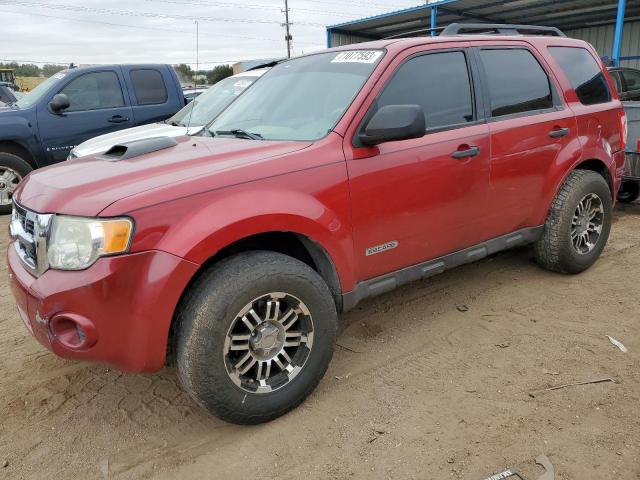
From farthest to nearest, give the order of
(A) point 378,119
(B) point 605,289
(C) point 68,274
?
(B) point 605,289, (A) point 378,119, (C) point 68,274

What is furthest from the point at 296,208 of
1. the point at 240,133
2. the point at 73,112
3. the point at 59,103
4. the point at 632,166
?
the point at 73,112

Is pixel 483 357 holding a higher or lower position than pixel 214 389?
lower

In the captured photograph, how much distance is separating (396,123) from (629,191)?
5.20m

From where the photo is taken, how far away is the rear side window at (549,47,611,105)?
14.1ft

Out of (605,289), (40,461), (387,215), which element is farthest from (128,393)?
(605,289)

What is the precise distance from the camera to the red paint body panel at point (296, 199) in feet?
7.54

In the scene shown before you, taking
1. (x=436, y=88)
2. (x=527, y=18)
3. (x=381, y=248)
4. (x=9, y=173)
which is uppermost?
(x=527, y=18)

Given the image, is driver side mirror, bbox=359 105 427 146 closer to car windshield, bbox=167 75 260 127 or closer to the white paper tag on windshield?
the white paper tag on windshield

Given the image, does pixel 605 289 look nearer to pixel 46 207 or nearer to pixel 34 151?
pixel 46 207

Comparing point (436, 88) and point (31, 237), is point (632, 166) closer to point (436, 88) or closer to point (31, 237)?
point (436, 88)

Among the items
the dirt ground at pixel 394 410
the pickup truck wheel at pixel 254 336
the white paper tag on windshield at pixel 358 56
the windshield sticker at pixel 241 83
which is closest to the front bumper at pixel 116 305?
the pickup truck wheel at pixel 254 336

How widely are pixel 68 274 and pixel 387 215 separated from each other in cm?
168

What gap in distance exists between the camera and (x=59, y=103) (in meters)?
7.44

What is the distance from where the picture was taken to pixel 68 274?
2293mm
